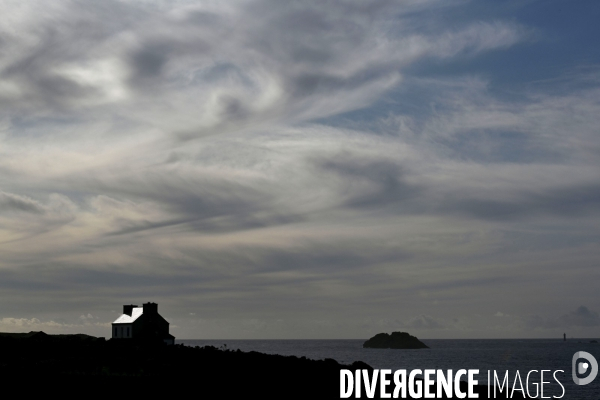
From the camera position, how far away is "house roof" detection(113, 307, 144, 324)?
9594 centimetres

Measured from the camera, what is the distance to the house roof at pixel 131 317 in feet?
315

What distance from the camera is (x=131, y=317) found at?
9688 centimetres

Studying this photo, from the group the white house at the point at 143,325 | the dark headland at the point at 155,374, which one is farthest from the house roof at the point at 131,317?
the dark headland at the point at 155,374

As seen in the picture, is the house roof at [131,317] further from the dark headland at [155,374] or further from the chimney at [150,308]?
the dark headland at [155,374]

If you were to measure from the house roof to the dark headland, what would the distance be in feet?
86.0

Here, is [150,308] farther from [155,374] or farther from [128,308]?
[155,374]

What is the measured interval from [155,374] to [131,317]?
5075 centimetres

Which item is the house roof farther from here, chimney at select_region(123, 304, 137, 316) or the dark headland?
the dark headland

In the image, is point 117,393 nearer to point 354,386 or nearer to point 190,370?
point 190,370

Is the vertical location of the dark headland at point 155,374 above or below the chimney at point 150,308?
below

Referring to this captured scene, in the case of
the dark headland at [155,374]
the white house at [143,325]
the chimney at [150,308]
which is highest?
the chimney at [150,308]

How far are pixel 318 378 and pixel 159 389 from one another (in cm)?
1607

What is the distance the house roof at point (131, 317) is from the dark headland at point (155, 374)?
86.0 ft

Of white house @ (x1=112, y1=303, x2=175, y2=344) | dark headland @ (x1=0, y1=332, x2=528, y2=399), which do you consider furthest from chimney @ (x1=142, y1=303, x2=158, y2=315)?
dark headland @ (x1=0, y1=332, x2=528, y2=399)
